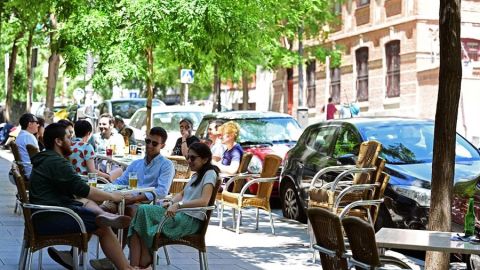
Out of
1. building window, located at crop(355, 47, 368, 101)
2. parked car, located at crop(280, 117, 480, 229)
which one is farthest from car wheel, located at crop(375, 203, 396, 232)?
building window, located at crop(355, 47, 368, 101)

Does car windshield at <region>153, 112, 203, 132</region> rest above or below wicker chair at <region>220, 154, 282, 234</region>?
above

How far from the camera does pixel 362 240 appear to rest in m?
6.25

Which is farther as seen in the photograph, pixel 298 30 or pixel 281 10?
pixel 298 30

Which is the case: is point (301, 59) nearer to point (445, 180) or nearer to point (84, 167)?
point (84, 167)

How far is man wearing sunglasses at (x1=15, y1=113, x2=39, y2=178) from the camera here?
15.1 m

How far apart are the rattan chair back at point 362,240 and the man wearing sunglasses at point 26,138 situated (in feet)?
28.6

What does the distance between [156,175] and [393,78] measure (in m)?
30.7

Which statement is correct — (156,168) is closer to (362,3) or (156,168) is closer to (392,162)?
(392,162)

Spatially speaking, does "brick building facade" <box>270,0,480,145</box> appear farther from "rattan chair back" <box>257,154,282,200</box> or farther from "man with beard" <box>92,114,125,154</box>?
"rattan chair back" <box>257,154,282,200</box>

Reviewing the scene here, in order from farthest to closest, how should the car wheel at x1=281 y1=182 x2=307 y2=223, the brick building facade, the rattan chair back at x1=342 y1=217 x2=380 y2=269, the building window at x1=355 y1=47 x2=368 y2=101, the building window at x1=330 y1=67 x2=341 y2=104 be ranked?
the building window at x1=330 y1=67 x2=341 y2=104 → the building window at x1=355 y1=47 x2=368 y2=101 → the brick building facade → the car wheel at x1=281 y1=182 x2=307 y2=223 → the rattan chair back at x1=342 y1=217 x2=380 y2=269

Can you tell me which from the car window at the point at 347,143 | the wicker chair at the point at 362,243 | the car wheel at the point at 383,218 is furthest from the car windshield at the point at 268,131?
the wicker chair at the point at 362,243

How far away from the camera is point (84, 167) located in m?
13.5

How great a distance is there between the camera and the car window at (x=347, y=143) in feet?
48.7

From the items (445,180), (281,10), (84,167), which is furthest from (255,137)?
(445,180)
